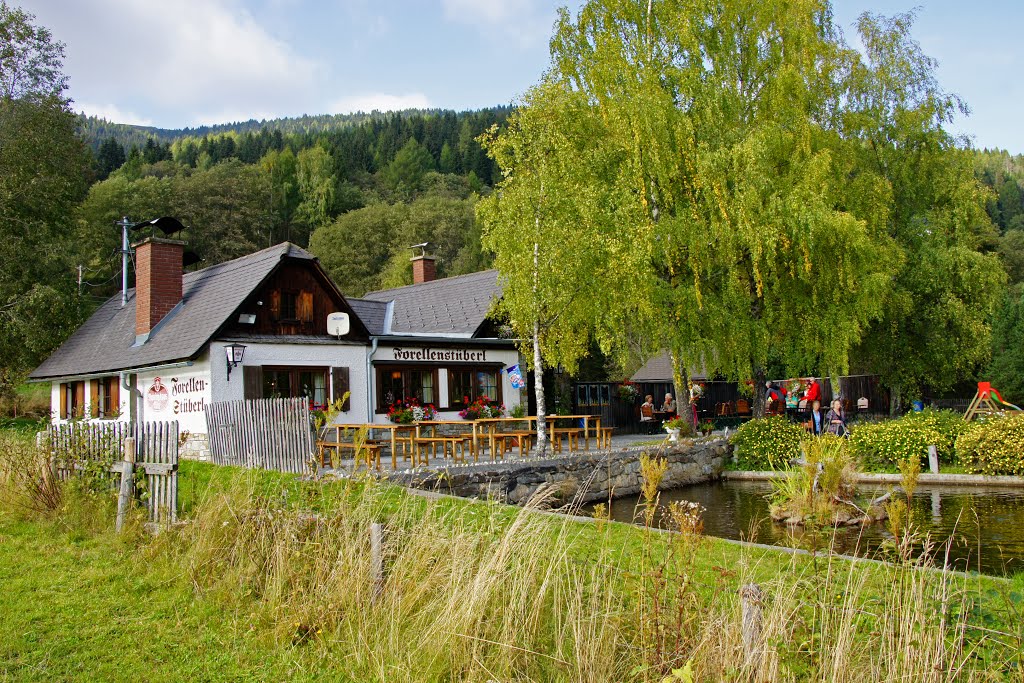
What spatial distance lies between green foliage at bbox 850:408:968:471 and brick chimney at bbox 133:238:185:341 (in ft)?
53.5

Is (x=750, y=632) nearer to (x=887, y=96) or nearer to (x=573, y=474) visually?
(x=573, y=474)

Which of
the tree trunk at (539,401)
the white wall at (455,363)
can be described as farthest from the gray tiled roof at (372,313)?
the tree trunk at (539,401)

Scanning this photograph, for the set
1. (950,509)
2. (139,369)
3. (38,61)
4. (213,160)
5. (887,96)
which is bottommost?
(950,509)

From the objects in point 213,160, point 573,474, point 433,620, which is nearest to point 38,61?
point 573,474

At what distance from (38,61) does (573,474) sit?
2761 centimetres

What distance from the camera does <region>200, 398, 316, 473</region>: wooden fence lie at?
38.8 ft

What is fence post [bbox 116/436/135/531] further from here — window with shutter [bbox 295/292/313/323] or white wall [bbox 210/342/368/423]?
window with shutter [bbox 295/292/313/323]

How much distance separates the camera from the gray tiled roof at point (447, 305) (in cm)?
2275

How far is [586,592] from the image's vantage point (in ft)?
17.3

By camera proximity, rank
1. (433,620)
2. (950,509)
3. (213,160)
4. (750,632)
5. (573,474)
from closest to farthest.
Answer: (750,632), (433,620), (950,509), (573,474), (213,160)

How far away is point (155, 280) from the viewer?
20.4 m

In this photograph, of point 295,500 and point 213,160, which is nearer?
point 295,500

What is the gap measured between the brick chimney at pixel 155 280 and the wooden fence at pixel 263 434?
6.47 meters

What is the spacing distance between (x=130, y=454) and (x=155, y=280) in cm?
1256
